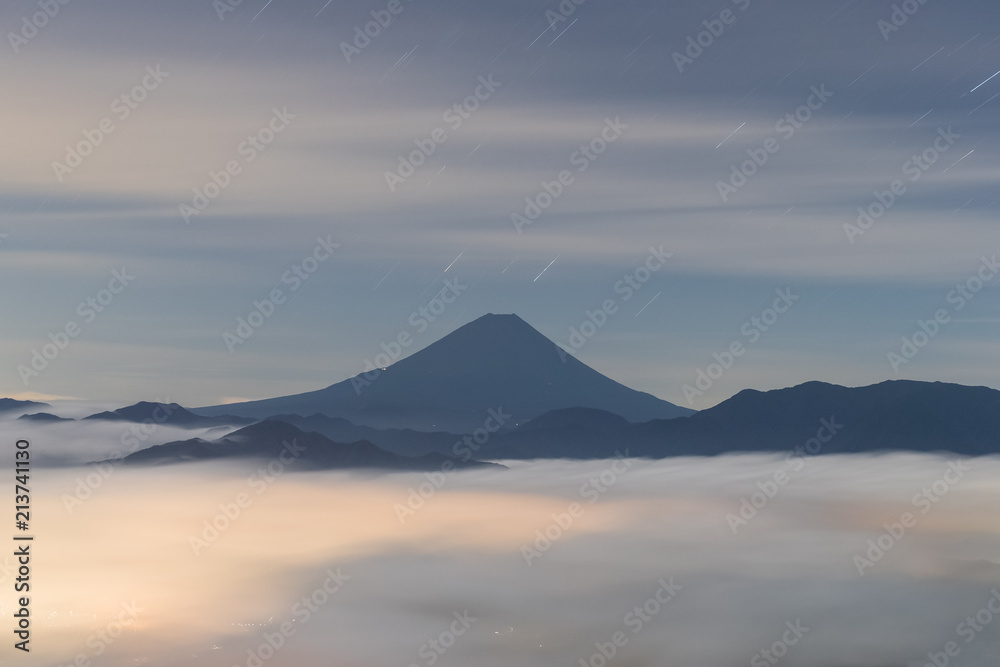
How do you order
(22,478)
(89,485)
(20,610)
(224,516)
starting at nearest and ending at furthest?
(22,478) < (20,610) < (89,485) < (224,516)

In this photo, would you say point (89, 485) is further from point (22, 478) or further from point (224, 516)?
point (22, 478)

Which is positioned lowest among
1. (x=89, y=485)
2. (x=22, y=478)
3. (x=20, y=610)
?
(x=20, y=610)

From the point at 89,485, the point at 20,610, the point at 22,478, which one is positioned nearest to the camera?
the point at 22,478

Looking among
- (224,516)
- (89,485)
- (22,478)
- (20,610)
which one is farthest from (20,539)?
(224,516)

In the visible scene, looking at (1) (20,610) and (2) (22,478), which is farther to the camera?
(1) (20,610)

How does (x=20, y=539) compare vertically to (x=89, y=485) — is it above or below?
below

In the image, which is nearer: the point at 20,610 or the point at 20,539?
the point at 20,539

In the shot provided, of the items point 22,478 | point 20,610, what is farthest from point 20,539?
point 20,610

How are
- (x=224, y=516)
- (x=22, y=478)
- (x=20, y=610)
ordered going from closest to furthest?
(x=22, y=478), (x=20, y=610), (x=224, y=516)

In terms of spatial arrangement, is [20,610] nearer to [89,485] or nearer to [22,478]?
[22,478]
